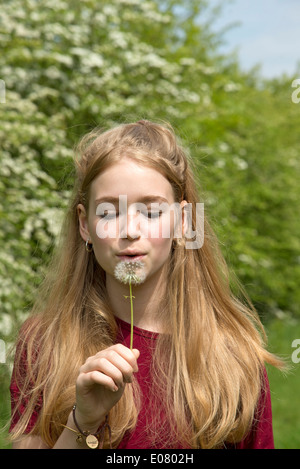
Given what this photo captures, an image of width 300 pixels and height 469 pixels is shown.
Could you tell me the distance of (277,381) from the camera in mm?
6645

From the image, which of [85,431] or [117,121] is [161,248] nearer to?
[85,431]

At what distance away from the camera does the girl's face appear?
1797 mm

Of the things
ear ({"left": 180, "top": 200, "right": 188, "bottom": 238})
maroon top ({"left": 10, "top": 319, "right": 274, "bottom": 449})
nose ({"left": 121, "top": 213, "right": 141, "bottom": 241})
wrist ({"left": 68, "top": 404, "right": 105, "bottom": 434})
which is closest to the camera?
wrist ({"left": 68, "top": 404, "right": 105, "bottom": 434})

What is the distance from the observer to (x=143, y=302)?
200cm

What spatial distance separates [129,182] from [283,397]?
15.1 ft

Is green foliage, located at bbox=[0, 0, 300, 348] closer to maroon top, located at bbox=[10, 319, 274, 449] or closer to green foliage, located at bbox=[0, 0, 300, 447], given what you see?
green foliage, located at bbox=[0, 0, 300, 447]

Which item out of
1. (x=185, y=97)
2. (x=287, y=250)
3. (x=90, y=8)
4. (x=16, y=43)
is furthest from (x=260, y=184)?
(x=16, y=43)

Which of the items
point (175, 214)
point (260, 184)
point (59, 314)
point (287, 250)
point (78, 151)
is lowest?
point (59, 314)

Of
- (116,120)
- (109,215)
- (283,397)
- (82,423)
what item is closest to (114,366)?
(82,423)

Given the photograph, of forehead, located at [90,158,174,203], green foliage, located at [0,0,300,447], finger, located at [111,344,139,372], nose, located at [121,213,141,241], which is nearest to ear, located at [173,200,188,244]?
forehead, located at [90,158,174,203]

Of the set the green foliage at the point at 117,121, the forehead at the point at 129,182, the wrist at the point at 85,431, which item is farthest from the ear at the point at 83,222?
the green foliage at the point at 117,121

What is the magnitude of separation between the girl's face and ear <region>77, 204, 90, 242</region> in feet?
0.26
